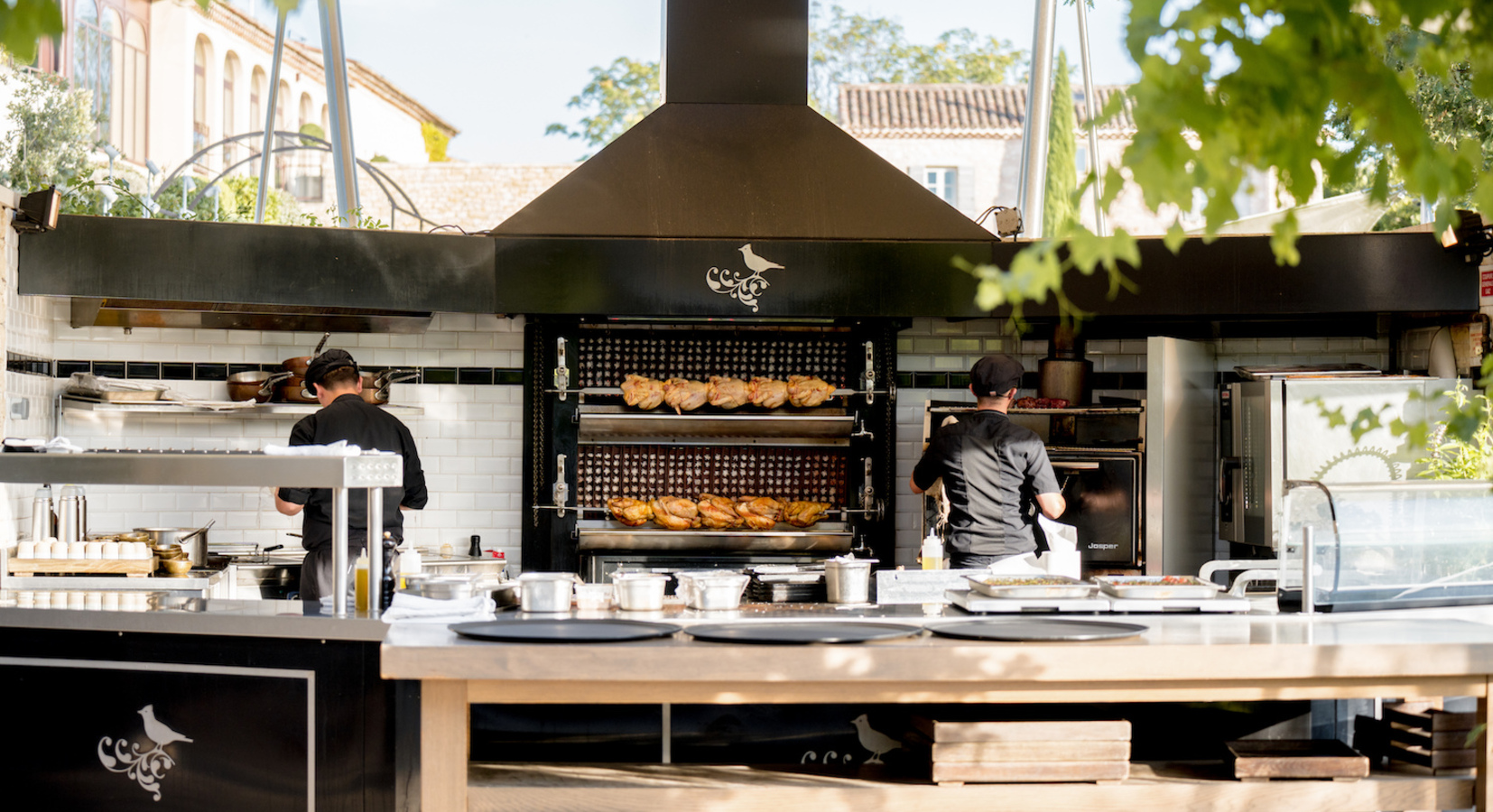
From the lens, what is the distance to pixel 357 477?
327 centimetres

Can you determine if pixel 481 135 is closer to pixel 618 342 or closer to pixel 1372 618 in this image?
pixel 618 342

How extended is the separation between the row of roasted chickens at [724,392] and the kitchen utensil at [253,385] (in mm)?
1657

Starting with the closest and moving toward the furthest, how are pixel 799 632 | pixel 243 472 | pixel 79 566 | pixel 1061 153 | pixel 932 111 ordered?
pixel 799 632, pixel 243 472, pixel 79 566, pixel 1061 153, pixel 932 111

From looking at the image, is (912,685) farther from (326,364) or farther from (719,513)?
(719,513)

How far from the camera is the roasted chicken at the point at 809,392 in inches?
234

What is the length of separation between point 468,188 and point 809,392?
52.8ft

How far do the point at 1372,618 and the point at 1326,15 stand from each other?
259cm

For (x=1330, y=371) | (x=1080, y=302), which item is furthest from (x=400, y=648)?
(x=1330, y=371)

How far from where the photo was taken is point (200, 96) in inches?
760

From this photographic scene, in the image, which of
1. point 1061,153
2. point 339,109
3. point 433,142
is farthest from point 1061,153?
point 433,142

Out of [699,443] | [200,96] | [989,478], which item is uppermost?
[200,96]

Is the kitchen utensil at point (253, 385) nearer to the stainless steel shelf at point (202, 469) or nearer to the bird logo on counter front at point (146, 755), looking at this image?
the stainless steel shelf at point (202, 469)

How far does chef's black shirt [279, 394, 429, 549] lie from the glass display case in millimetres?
3021

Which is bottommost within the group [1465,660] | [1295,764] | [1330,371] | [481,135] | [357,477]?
[1295,764]
